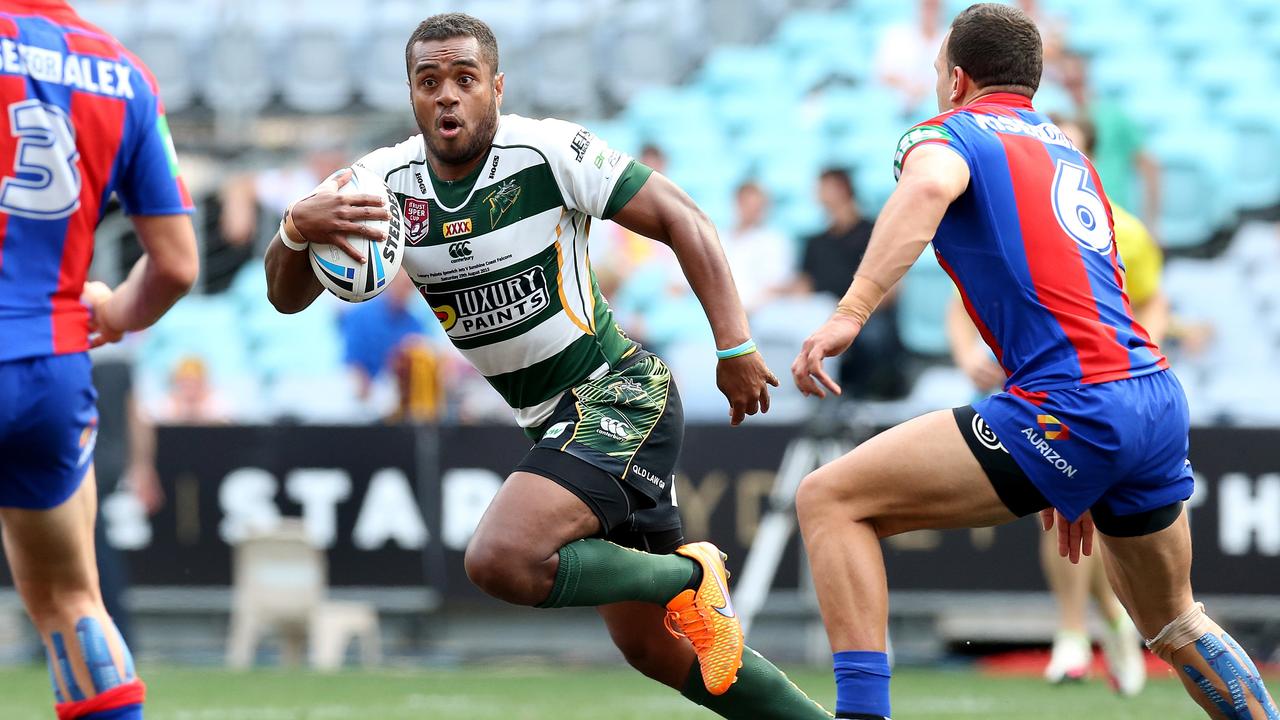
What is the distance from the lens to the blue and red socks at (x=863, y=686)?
4574 mm

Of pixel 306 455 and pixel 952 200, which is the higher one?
pixel 952 200

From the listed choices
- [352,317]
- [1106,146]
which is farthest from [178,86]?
[1106,146]

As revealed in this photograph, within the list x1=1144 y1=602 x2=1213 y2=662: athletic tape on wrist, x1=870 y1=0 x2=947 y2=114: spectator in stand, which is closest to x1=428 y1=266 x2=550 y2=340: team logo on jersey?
x1=1144 y1=602 x2=1213 y2=662: athletic tape on wrist

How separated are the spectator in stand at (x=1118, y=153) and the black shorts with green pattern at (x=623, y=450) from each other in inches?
286

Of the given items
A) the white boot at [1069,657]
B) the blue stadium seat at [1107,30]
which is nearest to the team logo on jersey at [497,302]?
Result: the white boot at [1069,657]

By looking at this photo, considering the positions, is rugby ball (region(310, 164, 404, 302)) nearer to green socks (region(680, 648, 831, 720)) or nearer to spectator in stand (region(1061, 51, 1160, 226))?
green socks (region(680, 648, 831, 720))

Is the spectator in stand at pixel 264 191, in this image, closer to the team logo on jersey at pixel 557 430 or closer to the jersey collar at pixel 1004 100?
the team logo on jersey at pixel 557 430

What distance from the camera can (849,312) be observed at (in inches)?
179

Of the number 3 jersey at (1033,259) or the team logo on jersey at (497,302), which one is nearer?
the number 3 jersey at (1033,259)

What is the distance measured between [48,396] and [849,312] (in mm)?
2092

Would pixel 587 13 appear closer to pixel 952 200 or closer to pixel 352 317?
pixel 352 317

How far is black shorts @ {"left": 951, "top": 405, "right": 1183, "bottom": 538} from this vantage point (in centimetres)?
464

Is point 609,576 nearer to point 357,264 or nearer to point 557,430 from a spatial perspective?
point 557,430

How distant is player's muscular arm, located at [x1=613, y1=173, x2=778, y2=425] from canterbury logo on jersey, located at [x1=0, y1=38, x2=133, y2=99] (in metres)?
1.55
